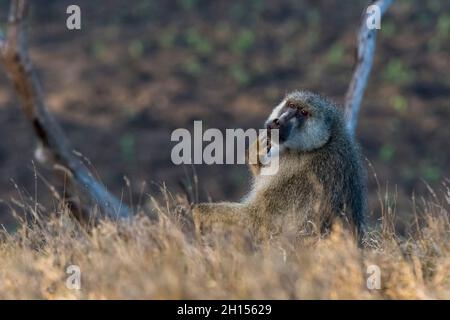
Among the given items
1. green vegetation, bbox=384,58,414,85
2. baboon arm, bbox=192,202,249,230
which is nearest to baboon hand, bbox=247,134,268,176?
baboon arm, bbox=192,202,249,230

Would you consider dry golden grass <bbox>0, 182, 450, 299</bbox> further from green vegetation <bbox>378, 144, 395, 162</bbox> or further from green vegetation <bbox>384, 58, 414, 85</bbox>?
green vegetation <bbox>384, 58, 414, 85</bbox>

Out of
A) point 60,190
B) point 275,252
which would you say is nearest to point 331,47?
point 60,190

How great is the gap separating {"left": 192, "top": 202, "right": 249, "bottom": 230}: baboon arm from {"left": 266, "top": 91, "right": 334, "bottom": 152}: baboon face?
0.52 metres

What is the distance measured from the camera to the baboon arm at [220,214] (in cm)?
632

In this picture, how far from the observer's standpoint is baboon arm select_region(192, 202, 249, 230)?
6.32 m

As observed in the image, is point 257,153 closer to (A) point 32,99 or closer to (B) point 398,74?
(A) point 32,99

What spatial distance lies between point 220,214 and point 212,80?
1062 cm

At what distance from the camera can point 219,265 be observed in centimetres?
496

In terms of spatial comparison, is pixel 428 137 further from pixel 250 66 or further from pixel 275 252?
pixel 275 252

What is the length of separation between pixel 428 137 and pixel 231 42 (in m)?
4.44

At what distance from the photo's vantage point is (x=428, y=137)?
611 inches

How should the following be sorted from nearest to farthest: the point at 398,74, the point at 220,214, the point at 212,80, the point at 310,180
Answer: the point at 310,180 → the point at 220,214 → the point at 398,74 → the point at 212,80

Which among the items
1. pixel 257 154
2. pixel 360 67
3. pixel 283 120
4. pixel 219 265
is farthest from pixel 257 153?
pixel 360 67

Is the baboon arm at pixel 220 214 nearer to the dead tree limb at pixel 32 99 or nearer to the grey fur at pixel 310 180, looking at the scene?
the grey fur at pixel 310 180
